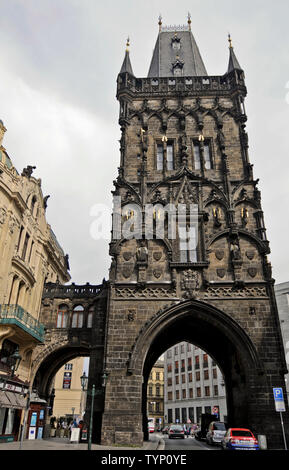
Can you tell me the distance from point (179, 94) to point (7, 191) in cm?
1677

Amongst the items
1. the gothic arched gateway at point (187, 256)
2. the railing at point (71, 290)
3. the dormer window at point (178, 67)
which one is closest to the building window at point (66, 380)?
the railing at point (71, 290)

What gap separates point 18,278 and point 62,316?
626 cm

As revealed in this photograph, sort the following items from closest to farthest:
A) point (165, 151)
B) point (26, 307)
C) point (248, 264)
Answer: point (248, 264) → point (26, 307) → point (165, 151)

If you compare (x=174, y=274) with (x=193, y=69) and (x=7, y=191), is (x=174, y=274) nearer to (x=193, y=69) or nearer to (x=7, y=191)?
(x=7, y=191)

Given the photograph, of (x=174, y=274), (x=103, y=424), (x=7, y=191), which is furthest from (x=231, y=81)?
(x=103, y=424)

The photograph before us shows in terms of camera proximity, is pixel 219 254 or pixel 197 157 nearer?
pixel 219 254

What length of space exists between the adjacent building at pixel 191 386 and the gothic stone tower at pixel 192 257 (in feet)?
90.1

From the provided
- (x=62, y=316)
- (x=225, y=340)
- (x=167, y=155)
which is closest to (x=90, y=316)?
(x=62, y=316)

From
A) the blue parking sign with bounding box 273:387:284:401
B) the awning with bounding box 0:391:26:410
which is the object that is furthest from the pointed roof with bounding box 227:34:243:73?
the awning with bounding box 0:391:26:410

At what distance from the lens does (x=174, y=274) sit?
2453 centimetres

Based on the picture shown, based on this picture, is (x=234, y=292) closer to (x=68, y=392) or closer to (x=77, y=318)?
(x=77, y=318)

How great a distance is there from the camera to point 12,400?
68.7 ft

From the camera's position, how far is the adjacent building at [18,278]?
2180 cm

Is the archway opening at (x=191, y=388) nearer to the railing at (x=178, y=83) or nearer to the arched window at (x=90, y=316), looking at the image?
the arched window at (x=90, y=316)
